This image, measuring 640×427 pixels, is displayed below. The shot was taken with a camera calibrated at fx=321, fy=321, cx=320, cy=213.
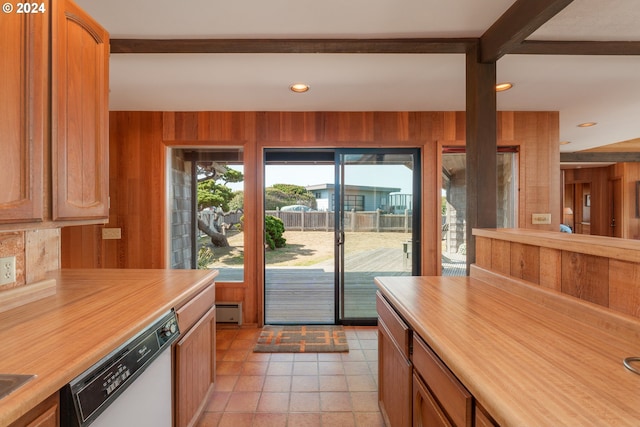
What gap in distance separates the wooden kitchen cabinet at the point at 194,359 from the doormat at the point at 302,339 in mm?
890

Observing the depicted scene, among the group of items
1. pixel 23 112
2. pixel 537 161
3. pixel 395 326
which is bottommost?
pixel 395 326

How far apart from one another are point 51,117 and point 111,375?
95 cm

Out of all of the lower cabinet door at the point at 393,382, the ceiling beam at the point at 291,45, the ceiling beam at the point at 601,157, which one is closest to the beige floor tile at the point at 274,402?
the lower cabinet door at the point at 393,382

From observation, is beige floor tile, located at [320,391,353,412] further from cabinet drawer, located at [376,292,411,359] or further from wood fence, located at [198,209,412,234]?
wood fence, located at [198,209,412,234]

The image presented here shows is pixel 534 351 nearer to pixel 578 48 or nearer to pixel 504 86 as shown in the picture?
pixel 578 48

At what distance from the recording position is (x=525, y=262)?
1546mm

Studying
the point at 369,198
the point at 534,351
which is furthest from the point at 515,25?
the point at 369,198

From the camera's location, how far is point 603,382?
0.76m

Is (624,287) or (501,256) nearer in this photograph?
(624,287)

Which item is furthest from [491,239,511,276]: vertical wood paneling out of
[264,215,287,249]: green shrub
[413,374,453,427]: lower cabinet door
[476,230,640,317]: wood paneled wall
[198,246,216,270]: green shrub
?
[264,215,287,249]: green shrub

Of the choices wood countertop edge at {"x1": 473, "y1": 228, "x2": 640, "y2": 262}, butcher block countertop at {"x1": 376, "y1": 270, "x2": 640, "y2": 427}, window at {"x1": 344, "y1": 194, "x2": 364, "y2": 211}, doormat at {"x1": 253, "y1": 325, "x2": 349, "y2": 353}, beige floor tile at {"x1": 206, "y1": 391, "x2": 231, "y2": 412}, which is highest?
window at {"x1": 344, "y1": 194, "x2": 364, "y2": 211}

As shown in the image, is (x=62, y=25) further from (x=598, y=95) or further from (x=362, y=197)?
(x=598, y=95)

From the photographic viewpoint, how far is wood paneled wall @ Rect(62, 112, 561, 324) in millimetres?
3340

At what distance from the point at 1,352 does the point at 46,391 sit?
0.31 m
